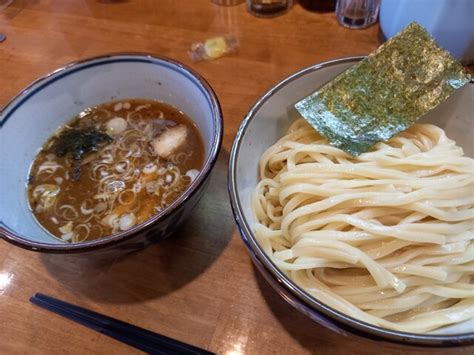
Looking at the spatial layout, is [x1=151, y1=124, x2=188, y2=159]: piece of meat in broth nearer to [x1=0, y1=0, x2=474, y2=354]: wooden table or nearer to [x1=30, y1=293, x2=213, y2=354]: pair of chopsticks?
[x1=0, y1=0, x2=474, y2=354]: wooden table

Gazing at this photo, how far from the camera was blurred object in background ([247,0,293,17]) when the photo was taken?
6.66ft

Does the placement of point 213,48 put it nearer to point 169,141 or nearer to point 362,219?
point 169,141

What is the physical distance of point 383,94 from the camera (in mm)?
1267

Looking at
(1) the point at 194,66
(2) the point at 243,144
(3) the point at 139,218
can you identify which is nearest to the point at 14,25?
(1) the point at 194,66

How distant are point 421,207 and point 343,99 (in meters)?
0.42

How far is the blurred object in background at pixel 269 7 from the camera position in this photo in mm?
2029

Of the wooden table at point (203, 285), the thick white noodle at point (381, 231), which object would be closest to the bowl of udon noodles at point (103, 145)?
the wooden table at point (203, 285)

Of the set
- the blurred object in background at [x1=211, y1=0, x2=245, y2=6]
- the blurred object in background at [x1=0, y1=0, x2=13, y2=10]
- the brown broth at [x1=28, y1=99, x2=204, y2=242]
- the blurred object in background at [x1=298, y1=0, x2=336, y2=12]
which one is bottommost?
the brown broth at [x1=28, y1=99, x2=204, y2=242]

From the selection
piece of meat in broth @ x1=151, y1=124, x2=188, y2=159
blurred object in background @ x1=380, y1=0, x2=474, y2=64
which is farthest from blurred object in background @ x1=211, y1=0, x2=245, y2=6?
piece of meat in broth @ x1=151, y1=124, x2=188, y2=159

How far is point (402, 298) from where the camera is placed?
99 centimetres

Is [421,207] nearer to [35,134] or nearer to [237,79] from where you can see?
[237,79]

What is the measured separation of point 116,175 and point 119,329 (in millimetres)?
504

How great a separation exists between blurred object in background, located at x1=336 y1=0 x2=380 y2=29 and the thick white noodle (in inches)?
36.0

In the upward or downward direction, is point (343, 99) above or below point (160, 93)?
above
